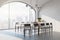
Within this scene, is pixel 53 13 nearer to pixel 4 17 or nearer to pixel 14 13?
pixel 14 13

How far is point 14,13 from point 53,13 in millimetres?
4005

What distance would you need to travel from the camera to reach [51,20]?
1252cm

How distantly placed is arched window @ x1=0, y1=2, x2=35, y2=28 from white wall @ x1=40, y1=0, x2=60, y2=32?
1712 millimetres

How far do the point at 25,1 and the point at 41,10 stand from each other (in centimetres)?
219

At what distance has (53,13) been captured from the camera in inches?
486

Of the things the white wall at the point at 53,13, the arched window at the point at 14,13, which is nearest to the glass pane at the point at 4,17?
the arched window at the point at 14,13

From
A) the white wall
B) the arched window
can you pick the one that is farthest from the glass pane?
the white wall

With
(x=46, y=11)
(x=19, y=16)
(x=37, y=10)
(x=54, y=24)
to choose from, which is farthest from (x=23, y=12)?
(x=54, y=24)

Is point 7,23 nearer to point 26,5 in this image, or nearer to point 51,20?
point 26,5

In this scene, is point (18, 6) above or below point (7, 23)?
above

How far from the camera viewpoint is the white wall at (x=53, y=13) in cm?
1194

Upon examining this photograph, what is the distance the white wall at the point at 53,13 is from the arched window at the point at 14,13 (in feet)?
5.62

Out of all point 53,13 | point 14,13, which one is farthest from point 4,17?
point 53,13

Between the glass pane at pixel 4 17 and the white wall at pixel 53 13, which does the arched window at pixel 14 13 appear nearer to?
the glass pane at pixel 4 17
